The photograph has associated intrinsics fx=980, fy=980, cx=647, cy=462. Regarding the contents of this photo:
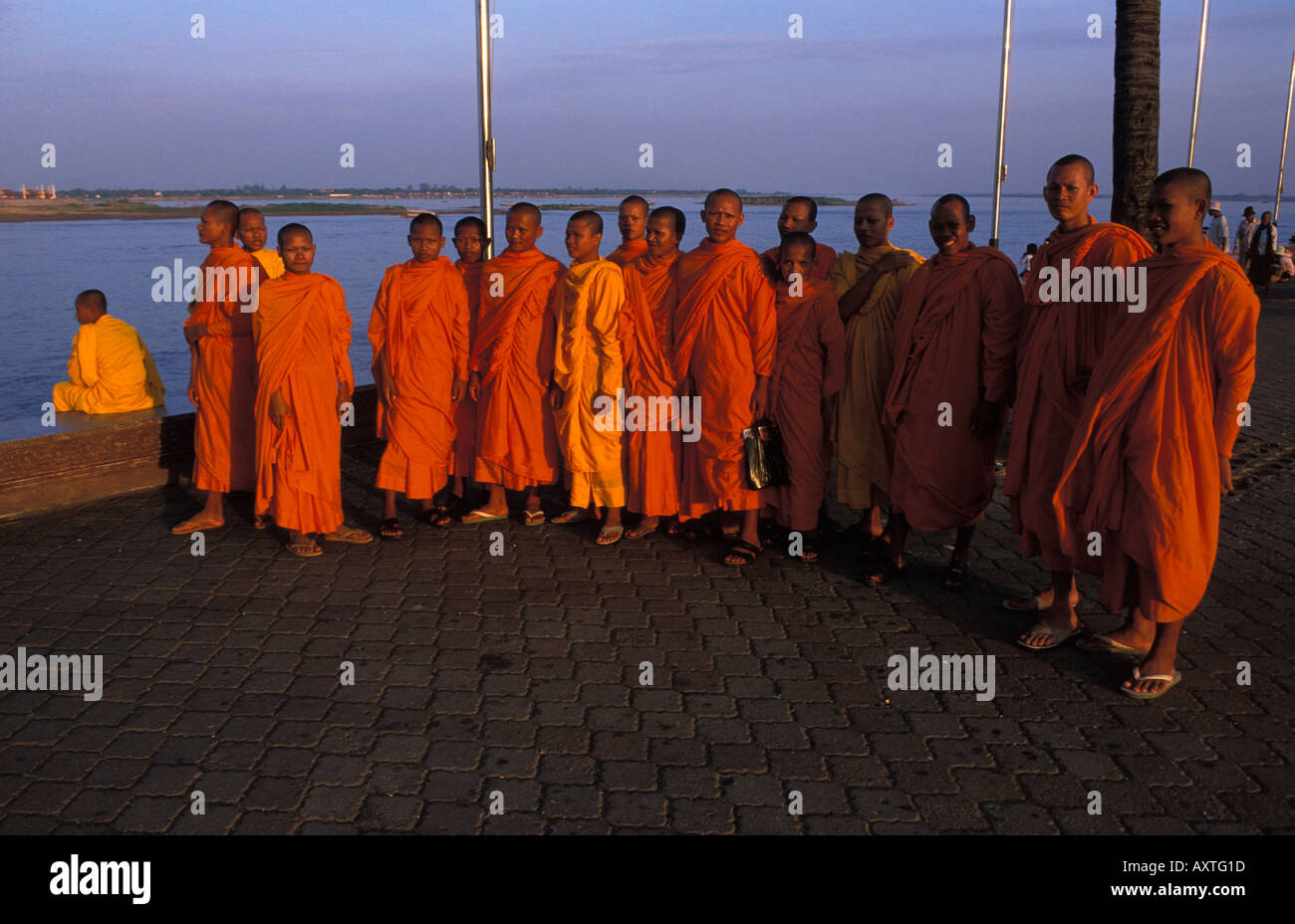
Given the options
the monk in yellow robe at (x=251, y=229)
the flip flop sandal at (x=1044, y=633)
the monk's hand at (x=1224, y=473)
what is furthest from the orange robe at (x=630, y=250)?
the monk's hand at (x=1224, y=473)

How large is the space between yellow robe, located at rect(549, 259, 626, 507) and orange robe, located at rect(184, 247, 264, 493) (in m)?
2.06

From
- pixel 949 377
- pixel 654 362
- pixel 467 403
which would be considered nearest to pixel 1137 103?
pixel 949 377

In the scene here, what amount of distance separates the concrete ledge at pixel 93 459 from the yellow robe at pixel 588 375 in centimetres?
321

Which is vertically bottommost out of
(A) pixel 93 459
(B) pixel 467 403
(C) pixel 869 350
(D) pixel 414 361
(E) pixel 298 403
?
(A) pixel 93 459

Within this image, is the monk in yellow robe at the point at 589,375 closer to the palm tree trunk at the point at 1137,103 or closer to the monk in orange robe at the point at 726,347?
the monk in orange robe at the point at 726,347

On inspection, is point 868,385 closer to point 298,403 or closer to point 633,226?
point 633,226

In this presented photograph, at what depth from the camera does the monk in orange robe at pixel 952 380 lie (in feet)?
17.5

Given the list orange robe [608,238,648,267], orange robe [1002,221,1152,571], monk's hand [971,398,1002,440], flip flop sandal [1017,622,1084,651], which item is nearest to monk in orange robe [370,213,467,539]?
orange robe [608,238,648,267]

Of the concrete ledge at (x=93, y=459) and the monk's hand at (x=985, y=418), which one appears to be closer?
the monk's hand at (x=985, y=418)

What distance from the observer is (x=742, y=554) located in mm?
6109

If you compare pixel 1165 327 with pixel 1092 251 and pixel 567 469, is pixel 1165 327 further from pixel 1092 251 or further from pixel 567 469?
pixel 567 469

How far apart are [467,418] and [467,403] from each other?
0.11m
